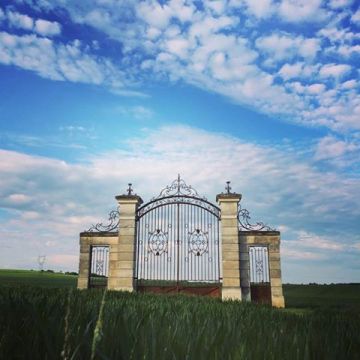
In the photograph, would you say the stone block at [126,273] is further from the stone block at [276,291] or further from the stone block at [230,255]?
Answer: the stone block at [276,291]

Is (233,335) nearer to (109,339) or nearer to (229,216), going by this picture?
(109,339)

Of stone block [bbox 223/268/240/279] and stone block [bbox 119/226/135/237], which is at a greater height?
stone block [bbox 119/226/135/237]

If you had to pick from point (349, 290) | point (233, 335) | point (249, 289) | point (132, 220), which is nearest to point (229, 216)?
point (249, 289)

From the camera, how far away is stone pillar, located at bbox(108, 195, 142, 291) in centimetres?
1241

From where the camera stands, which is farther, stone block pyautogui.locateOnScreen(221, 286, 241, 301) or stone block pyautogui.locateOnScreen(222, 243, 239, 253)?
stone block pyautogui.locateOnScreen(222, 243, 239, 253)

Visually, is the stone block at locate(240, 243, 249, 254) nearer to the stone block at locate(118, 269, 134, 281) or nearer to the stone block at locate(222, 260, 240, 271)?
the stone block at locate(222, 260, 240, 271)

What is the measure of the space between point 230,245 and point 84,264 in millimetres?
5138

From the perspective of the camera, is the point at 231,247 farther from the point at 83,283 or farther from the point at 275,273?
the point at 83,283

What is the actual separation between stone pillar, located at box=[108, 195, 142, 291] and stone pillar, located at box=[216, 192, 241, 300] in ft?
10.1

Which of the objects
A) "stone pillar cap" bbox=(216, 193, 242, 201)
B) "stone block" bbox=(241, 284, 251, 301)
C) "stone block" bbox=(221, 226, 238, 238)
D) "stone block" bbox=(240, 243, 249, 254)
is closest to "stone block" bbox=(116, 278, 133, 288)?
"stone block" bbox=(221, 226, 238, 238)

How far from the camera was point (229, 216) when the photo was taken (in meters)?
12.7

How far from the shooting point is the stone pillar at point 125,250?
12.4 metres

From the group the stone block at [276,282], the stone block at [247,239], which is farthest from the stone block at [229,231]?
the stone block at [276,282]

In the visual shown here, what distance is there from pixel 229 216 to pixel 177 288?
3024 mm
